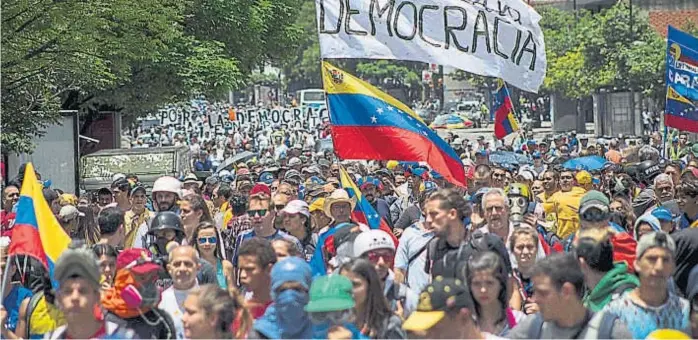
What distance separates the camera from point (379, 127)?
484 inches

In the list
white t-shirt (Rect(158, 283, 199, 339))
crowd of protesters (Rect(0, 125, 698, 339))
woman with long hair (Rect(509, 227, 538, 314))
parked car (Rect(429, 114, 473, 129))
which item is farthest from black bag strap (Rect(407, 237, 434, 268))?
parked car (Rect(429, 114, 473, 129))

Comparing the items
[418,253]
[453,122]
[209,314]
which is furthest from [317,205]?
[453,122]

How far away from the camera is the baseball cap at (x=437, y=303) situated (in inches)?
231

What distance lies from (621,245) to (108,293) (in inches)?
113

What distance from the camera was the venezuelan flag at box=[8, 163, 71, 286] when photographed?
25.6ft

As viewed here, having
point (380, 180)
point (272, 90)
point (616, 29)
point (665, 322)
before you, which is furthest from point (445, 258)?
point (272, 90)

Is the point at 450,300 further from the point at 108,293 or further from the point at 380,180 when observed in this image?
the point at 380,180

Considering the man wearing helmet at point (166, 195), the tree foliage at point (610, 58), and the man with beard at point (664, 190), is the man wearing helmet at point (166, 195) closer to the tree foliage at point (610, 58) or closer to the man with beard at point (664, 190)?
the man with beard at point (664, 190)

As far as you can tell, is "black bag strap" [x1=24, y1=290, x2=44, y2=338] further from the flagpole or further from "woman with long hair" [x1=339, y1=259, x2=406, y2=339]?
"woman with long hair" [x1=339, y1=259, x2=406, y2=339]

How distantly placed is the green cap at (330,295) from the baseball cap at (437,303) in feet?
0.98

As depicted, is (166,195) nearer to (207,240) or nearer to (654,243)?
(207,240)

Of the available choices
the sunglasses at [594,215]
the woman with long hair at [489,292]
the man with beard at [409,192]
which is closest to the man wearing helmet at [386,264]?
the woman with long hair at [489,292]

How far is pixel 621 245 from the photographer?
7.80m

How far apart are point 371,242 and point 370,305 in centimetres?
122
